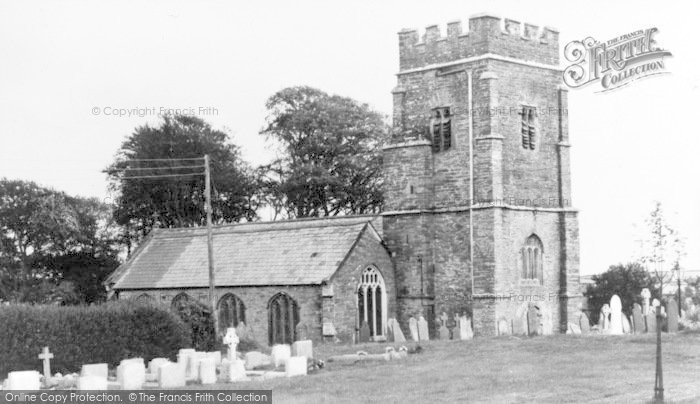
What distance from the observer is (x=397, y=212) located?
140ft

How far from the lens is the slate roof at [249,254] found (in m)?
41.4

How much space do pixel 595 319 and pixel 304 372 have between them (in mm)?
31396

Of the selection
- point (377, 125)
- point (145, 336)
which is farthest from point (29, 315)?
point (377, 125)

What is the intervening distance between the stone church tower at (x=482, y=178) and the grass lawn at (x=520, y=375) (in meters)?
10.0

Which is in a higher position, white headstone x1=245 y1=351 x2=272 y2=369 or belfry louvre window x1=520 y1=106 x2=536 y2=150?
belfry louvre window x1=520 y1=106 x2=536 y2=150

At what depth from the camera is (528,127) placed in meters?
42.2

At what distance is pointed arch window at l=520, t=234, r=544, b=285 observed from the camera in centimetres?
4160

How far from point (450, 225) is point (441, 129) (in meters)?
3.66

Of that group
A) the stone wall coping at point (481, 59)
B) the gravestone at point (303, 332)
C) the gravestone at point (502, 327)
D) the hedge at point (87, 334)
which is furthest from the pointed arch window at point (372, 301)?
the hedge at point (87, 334)

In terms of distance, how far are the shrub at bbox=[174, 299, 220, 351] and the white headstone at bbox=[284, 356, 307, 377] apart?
10004mm

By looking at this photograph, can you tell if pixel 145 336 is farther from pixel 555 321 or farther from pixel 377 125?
pixel 377 125

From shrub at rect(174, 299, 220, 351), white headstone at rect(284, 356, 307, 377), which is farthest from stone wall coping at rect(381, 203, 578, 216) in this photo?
white headstone at rect(284, 356, 307, 377)

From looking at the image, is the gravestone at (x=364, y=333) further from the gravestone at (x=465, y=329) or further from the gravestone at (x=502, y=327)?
the gravestone at (x=502, y=327)

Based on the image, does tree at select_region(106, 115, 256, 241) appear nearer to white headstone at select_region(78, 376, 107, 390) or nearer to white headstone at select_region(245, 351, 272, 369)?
white headstone at select_region(245, 351, 272, 369)
